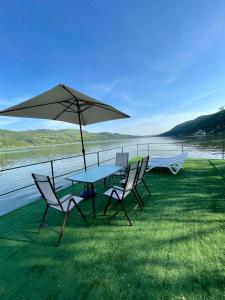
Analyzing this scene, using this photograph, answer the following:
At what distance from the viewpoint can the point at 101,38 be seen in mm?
9242

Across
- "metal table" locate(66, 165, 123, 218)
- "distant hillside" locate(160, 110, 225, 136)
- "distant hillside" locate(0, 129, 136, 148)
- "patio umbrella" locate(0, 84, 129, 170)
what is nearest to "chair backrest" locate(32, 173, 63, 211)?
"metal table" locate(66, 165, 123, 218)

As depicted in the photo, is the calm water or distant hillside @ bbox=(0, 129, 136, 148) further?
distant hillside @ bbox=(0, 129, 136, 148)

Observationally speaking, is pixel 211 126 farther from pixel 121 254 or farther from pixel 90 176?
pixel 121 254

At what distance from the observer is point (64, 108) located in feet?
13.9

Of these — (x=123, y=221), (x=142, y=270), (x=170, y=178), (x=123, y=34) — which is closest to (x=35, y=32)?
(x=123, y=34)

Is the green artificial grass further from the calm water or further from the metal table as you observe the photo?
the calm water

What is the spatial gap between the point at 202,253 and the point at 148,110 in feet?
89.3

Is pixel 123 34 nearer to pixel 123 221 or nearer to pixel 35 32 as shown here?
pixel 35 32

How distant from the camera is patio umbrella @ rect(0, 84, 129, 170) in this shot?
9.76ft

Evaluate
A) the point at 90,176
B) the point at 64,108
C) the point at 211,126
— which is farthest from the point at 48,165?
the point at 211,126

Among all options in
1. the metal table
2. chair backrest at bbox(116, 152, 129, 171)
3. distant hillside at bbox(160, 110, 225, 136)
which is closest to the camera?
the metal table

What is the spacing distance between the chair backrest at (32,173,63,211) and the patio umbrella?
136 cm

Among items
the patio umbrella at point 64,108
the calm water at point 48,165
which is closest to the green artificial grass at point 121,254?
the patio umbrella at point 64,108

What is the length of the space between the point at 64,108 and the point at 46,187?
2.43 meters
